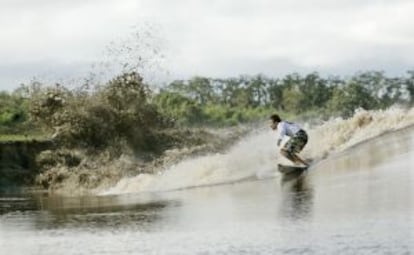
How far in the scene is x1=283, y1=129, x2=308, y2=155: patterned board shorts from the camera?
28.8 metres

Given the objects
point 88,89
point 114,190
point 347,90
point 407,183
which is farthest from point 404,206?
point 347,90

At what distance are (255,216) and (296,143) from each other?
760cm

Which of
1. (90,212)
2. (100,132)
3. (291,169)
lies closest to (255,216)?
(90,212)

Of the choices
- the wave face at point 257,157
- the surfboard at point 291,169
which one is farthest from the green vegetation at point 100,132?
the surfboard at point 291,169

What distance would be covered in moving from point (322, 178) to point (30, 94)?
86.6ft

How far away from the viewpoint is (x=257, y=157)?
33250mm

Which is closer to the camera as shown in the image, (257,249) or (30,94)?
(257,249)

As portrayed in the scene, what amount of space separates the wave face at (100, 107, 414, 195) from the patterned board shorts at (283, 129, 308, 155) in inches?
56.2

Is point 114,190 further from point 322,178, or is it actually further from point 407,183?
point 407,183

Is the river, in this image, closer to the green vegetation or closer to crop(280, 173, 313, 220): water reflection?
crop(280, 173, 313, 220): water reflection

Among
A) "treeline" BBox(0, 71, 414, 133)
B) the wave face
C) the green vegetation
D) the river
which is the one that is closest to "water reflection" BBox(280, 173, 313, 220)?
the river

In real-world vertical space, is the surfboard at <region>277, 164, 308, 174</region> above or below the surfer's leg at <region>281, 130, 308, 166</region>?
below

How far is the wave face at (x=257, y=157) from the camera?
104 feet

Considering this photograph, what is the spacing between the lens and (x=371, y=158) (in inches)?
1151
